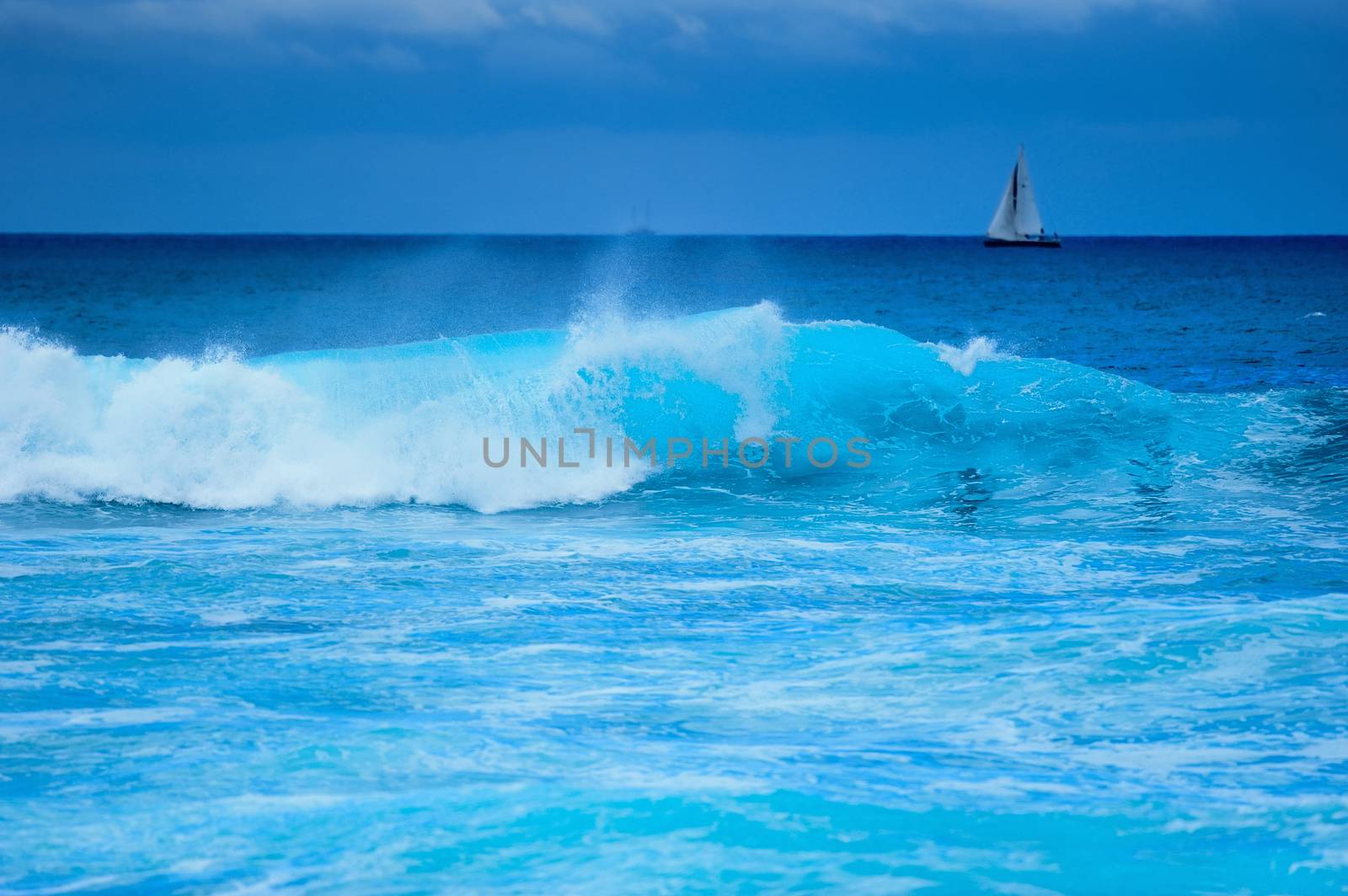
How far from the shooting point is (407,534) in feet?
33.5

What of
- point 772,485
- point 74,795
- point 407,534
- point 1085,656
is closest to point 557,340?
point 772,485

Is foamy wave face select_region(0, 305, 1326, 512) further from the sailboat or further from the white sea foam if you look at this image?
the sailboat

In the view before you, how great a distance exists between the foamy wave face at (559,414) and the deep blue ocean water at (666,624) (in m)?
0.05

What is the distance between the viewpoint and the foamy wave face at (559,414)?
1216 centimetres

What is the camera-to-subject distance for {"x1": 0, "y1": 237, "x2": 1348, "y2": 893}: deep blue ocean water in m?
4.61

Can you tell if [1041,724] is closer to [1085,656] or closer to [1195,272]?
[1085,656]

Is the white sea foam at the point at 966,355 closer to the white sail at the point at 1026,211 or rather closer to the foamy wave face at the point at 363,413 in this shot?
the foamy wave face at the point at 363,413

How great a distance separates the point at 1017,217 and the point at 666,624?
8581 centimetres

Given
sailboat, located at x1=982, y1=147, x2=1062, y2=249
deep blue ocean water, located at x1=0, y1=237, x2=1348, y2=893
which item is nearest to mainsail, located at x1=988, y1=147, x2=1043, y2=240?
sailboat, located at x1=982, y1=147, x2=1062, y2=249

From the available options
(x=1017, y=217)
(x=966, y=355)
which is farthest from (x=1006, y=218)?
(x=966, y=355)

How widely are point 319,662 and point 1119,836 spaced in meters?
4.01

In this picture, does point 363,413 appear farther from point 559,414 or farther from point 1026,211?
point 1026,211

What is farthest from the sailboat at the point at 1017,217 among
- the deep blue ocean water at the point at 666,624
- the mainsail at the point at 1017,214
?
the deep blue ocean water at the point at 666,624

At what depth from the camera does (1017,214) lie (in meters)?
87.7
